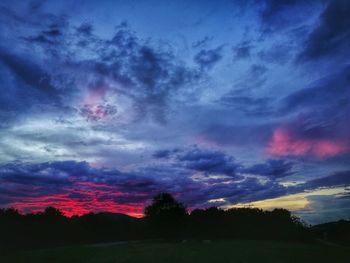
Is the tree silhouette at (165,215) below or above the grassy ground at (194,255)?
above

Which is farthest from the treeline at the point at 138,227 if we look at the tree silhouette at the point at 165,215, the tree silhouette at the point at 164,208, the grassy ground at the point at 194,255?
the grassy ground at the point at 194,255

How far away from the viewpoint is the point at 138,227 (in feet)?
353

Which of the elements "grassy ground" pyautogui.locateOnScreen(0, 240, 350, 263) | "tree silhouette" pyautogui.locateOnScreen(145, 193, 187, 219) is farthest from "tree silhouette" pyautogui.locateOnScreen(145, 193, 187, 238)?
"grassy ground" pyautogui.locateOnScreen(0, 240, 350, 263)

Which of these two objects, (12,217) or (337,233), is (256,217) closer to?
(337,233)

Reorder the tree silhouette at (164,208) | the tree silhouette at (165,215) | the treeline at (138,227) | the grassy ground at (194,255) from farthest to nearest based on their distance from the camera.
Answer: the tree silhouette at (164,208), the tree silhouette at (165,215), the treeline at (138,227), the grassy ground at (194,255)

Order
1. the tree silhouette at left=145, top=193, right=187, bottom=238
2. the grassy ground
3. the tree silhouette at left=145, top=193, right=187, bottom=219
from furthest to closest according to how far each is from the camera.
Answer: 1. the tree silhouette at left=145, top=193, right=187, bottom=219
2. the tree silhouette at left=145, top=193, right=187, bottom=238
3. the grassy ground

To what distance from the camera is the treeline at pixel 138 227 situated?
91250 millimetres

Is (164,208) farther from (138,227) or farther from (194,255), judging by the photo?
(194,255)

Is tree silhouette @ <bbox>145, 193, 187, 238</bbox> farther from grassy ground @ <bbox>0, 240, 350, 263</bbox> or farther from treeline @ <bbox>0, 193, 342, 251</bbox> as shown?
grassy ground @ <bbox>0, 240, 350, 263</bbox>

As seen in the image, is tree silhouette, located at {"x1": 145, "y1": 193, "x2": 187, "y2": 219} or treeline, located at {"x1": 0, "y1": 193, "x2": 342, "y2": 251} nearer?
treeline, located at {"x1": 0, "y1": 193, "x2": 342, "y2": 251}

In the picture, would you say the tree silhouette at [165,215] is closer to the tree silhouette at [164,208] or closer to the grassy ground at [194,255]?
the tree silhouette at [164,208]

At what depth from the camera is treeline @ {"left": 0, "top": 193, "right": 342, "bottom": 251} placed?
3593 inches

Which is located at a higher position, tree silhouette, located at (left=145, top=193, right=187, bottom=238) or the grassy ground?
tree silhouette, located at (left=145, top=193, right=187, bottom=238)

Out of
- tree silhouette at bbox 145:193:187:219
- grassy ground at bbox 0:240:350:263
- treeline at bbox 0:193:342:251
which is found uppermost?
tree silhouette at bbox 145:193:187:219
